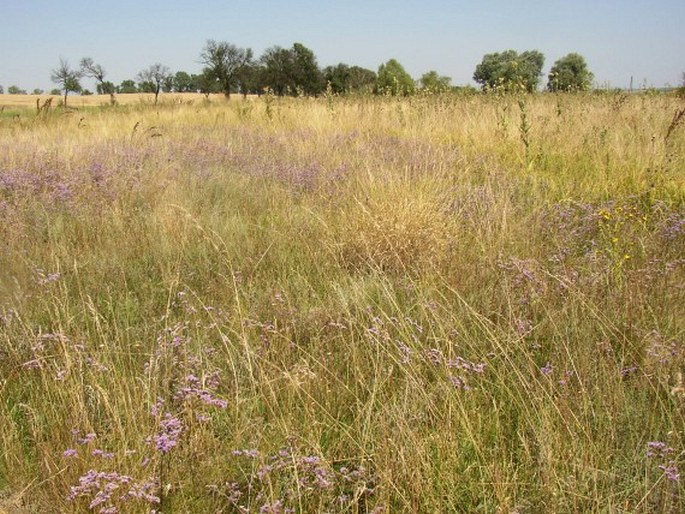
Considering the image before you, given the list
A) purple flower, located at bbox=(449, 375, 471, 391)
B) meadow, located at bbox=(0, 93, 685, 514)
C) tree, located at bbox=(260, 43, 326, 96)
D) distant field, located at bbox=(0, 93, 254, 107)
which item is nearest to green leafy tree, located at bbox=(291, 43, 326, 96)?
tree, located at bbox=(260, 43, 326, 96)

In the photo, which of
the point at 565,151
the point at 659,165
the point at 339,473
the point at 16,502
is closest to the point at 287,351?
the point at 339,473

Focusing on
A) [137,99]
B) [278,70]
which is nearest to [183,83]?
[278,70]

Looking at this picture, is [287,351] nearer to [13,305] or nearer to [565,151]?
[13,305]

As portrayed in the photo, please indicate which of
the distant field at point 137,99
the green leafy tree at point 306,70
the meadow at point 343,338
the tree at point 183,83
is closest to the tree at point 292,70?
the green leafy tree at point 306,70

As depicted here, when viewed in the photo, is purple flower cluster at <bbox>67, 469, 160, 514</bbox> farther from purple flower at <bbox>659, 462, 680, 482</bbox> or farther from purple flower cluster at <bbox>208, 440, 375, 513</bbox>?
purple flower at <bbox>659, 462, 680, 482</bbox>

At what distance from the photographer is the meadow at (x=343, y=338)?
5.65ft

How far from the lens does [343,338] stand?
241 centimetres

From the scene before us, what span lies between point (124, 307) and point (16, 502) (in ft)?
4.92

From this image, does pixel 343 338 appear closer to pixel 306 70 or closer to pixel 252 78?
pixel 252 78

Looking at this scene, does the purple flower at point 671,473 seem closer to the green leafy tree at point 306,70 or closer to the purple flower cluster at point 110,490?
the purple flower cluster at point 110,490

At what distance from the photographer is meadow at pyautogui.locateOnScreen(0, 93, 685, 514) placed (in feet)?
5.65

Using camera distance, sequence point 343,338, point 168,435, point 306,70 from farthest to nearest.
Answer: point 306,70
point 343,338
point 168,435

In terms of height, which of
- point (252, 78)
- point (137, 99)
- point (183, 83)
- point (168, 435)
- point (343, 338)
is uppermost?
point (183, 83)

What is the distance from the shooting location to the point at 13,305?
3023 millimetres
